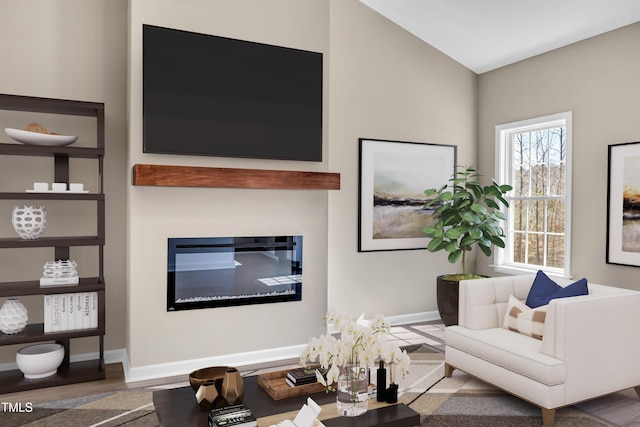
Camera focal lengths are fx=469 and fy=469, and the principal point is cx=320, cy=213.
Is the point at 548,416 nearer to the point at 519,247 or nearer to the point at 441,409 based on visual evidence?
Answer: the point at 441,409

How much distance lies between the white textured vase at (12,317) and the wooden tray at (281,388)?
6.19 ft

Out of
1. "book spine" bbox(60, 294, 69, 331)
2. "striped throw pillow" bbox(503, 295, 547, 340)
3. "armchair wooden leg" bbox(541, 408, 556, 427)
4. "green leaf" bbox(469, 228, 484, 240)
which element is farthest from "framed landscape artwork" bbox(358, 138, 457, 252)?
"book spine" bbox(60, 294, 69, 331)

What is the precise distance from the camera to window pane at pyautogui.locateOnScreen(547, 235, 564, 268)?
452cm

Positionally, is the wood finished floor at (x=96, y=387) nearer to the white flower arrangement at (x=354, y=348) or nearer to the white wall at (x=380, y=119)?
the white wall at (x=380, y=119)

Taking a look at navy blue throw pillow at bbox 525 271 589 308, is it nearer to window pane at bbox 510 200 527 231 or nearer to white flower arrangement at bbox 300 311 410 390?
white flower arrangement at bbox 300 311 410 390

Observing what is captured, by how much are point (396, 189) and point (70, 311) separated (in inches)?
124

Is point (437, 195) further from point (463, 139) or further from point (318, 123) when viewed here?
point (318, 123)

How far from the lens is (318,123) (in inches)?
154

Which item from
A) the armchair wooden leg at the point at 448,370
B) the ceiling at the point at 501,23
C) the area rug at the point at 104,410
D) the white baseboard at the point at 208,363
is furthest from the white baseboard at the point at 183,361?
the ceiling at the point at 501,23

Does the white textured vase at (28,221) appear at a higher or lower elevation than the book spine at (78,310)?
higher

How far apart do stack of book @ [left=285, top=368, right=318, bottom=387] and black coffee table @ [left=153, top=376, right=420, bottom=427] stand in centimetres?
7

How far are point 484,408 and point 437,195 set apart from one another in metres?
2.64

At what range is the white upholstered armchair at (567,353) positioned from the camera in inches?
104

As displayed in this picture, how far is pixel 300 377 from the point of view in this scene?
90.1 inches
